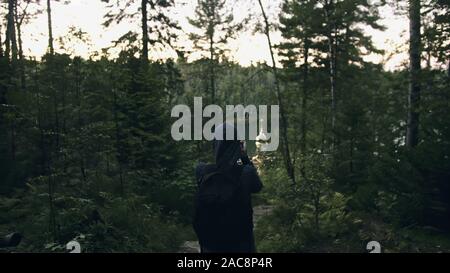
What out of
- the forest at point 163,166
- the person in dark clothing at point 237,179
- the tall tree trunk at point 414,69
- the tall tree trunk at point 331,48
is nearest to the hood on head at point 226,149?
the person in dark clothing at point 237,179

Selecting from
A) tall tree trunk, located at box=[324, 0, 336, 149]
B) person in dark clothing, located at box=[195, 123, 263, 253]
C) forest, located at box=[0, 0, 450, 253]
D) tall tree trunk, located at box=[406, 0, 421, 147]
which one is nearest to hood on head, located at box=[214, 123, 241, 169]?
person in dark clothing, located at box=[195, 123, 263, 253]

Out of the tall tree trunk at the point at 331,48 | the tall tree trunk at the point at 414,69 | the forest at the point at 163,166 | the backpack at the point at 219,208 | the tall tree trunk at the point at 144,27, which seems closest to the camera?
the backpack at the point at 219,208

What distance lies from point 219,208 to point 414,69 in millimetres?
10648

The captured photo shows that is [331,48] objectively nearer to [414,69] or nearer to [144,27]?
[144,27]

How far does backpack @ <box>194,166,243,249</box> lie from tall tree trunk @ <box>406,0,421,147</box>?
9.86 m

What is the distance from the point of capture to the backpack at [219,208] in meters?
2.91

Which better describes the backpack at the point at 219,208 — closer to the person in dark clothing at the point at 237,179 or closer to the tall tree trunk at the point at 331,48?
the person in dark clothing at the point at 237,179

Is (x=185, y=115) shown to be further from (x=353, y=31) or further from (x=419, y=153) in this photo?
(x=353, y=31)

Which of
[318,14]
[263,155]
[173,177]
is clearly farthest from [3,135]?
[318,14]

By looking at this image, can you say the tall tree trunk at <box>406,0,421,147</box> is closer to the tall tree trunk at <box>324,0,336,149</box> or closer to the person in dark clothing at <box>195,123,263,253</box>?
A: the tall tree trunk at <box>324,0,336,149</box>

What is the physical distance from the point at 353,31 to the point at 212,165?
80.1ft

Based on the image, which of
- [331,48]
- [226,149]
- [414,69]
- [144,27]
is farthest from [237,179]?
[331,48]

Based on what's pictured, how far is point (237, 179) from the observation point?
294 centimetres

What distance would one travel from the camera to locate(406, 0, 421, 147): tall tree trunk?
1134 cm
